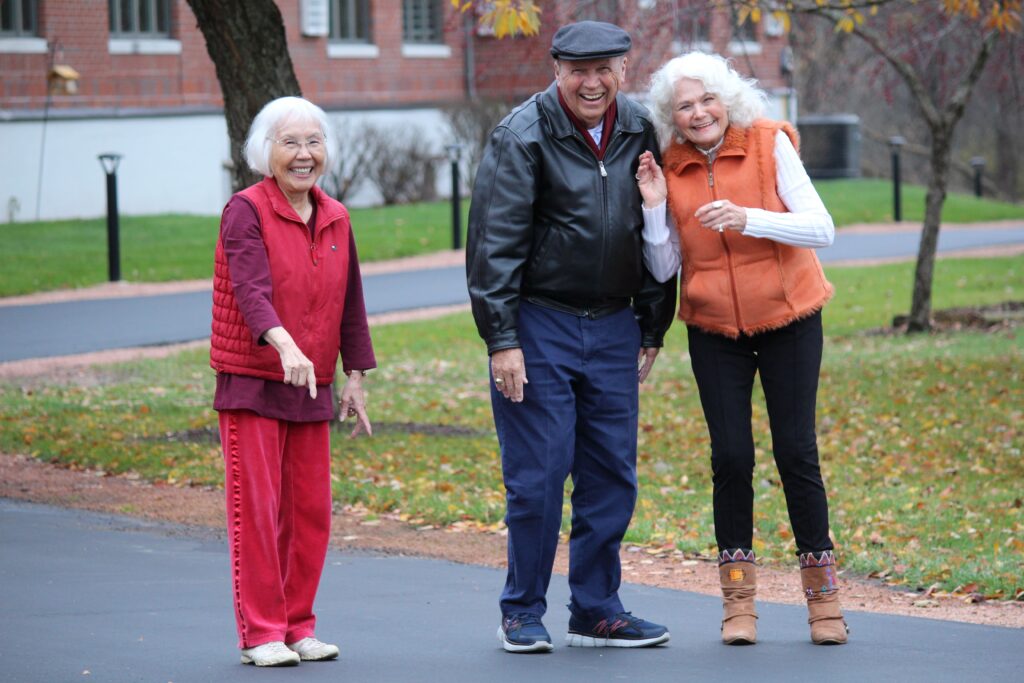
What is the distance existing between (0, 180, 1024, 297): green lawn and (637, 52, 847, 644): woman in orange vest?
13.9 metres

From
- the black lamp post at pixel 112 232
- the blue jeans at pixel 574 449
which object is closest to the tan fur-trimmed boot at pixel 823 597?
the blue jeans at pixel 574 449

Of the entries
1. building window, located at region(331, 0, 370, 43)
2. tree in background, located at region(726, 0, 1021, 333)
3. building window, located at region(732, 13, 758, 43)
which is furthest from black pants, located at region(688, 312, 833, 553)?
building window, located at region(331, 0, 370, 43)

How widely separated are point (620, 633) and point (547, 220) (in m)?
1.38


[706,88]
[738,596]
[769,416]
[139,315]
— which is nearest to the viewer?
[706,88]

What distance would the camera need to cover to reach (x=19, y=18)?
25672 millimetres

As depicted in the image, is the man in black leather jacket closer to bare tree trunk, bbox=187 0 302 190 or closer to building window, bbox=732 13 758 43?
bare tree trunk, bbox=187 0 302 190

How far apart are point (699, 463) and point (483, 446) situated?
1.43m

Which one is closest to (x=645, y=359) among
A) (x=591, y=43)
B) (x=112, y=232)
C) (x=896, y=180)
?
(x=591, y=43)

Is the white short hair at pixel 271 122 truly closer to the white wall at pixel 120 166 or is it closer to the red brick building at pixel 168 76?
the red brick building at pixel 168 76

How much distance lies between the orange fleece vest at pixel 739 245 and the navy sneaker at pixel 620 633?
1.00 m

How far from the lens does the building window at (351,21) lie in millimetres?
31547

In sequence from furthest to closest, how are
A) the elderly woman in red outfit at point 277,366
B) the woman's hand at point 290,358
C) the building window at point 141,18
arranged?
the building window at point 141,18 → the elderly woman in red outfit at point 277,366 → the woman's hand at point 290,358

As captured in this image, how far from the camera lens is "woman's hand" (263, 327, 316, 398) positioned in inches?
188

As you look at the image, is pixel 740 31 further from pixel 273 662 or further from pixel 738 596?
pixel 273 662
